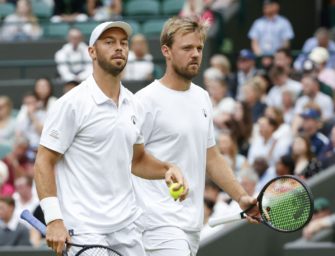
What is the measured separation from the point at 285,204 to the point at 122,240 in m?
1.02

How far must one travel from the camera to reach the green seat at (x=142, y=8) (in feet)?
64.3

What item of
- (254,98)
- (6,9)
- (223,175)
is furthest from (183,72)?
(6,9)

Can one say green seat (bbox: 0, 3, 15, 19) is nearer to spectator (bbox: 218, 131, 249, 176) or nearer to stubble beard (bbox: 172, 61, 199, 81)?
spectator (bbox: 218, 131, 249, 176)

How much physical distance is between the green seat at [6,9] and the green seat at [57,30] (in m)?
0.87

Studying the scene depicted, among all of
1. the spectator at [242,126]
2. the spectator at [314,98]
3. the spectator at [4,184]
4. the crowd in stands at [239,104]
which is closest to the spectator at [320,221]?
the crowd in stands at [239,104]

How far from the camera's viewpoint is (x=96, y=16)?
774 inches

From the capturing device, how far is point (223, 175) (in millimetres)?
8305

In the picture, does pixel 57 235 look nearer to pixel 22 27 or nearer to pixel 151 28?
pixel 151 28

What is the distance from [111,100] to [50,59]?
1167 centimetres

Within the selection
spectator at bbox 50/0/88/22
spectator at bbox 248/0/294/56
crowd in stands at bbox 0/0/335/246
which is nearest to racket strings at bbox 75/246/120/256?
crowd in stands at bbox 0/0/335/246

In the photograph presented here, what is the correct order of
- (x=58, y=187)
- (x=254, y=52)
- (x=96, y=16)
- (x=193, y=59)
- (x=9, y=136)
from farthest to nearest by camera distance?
(x=96, y=16), (x=254, y=52), (x=9, y=136), (x=193, y=59), (x=58, y=187)

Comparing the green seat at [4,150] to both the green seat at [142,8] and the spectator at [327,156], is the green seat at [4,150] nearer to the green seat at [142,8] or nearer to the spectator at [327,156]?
the spectator at [327,156]

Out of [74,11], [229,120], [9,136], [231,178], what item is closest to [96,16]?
[74,11]

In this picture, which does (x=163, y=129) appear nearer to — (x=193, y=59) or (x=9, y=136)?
(x=193, y=59)
